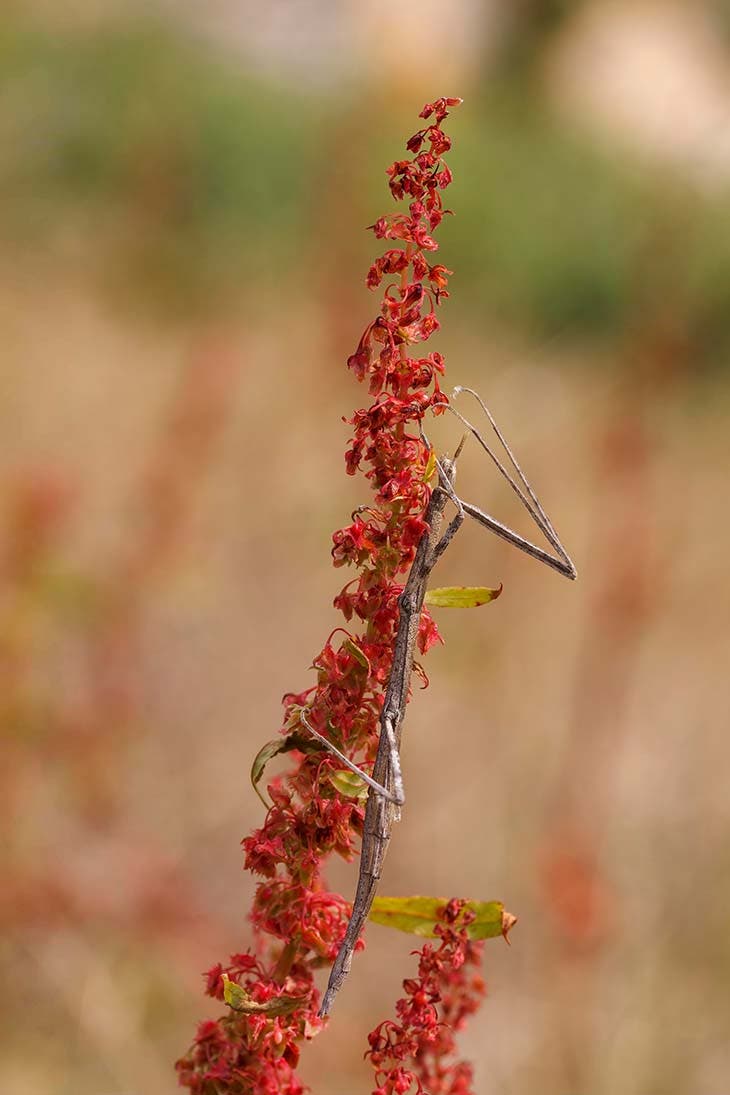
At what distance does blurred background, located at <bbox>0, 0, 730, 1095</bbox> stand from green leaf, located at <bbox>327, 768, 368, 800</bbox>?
208 cm

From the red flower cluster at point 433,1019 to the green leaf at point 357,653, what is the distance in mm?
268

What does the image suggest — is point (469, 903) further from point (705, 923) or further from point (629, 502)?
point (629, 502)

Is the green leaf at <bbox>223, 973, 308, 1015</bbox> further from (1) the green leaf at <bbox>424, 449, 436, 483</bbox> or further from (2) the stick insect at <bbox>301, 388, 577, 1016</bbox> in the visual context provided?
(1) the green leaf at <bbox>424, 449, 436, 483</bbox>

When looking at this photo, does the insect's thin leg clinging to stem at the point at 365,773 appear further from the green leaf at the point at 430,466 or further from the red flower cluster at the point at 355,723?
the green leaf at the point at 430,466

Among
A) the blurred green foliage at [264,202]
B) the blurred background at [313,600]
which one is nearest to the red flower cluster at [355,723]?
the blurred background at [313,600]

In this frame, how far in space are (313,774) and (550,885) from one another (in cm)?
268

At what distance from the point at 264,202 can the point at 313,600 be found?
24.3 ft

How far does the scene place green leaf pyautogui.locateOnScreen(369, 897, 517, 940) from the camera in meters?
1.14

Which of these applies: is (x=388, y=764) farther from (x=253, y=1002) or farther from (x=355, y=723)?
(x=253, y=1002)

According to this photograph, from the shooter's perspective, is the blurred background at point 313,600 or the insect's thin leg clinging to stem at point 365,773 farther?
the blurred background at point 313,600

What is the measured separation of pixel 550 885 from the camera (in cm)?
353

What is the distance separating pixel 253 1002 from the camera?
102 cm

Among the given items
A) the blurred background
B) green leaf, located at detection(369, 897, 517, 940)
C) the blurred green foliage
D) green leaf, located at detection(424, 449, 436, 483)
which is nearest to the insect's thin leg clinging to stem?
green leaf, located at detection(369, 897, 517, 940)

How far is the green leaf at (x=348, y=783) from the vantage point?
3.50 feet
